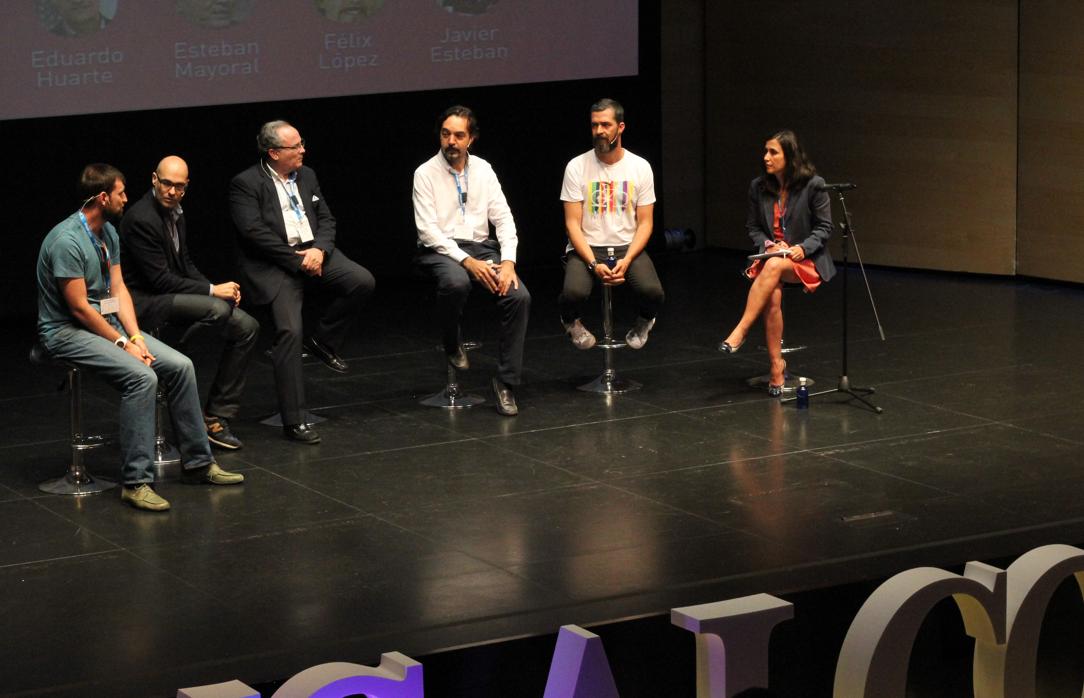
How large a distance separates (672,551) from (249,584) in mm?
1255

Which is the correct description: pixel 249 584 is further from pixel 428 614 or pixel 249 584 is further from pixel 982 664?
pixel 982 664

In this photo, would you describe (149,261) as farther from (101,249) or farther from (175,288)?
(101,249)

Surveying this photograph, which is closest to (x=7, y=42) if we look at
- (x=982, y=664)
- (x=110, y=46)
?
(x=110, y=46)

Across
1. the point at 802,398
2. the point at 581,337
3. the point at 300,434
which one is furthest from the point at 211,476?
the point at 802,398

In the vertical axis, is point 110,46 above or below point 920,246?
above

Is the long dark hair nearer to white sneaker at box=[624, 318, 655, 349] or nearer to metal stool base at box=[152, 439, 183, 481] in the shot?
white sneaker at box=[624, 318, 655, 349]

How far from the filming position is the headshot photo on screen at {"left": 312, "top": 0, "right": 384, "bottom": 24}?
8.95 meters

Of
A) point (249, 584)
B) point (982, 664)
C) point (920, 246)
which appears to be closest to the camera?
point (982, 664)

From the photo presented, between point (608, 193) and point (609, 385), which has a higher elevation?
point (608, 193)

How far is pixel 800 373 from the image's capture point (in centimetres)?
742

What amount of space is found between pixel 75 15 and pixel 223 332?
2725mm

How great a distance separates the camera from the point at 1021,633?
3.78m

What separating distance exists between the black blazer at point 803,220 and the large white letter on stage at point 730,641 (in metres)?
3.54

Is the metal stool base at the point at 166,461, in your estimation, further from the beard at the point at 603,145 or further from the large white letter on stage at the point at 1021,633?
the large white letter on stage at the point at 1021,633
